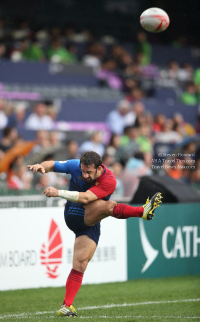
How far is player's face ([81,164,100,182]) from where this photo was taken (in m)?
6.04

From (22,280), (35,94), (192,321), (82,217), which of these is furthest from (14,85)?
(192,321)

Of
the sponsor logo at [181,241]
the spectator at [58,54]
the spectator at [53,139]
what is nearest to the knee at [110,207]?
the sponsor logo at [181,241]

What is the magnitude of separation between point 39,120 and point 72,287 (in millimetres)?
Answer: 7527

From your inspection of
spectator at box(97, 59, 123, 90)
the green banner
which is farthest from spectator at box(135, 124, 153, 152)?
spectator at box(97, 59, 123, 90)

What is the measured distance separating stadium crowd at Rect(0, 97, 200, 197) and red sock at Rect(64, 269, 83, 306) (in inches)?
123

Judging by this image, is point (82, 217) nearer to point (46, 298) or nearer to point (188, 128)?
point (46, 298)

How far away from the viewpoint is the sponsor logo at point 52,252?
834 centimetres

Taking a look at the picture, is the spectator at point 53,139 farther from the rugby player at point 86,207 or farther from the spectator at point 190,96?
the spectator at point 190,96

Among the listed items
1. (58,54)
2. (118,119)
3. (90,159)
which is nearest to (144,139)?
(118,119)

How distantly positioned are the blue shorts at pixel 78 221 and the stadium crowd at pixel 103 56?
9514mm

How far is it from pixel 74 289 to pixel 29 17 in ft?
50.2

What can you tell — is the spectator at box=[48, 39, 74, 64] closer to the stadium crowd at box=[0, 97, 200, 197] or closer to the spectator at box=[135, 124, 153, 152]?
the stadium crowd at box=[0, 97, 200, 197]

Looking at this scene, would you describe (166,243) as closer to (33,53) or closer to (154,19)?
(154,19)

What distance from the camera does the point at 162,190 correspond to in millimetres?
9766
